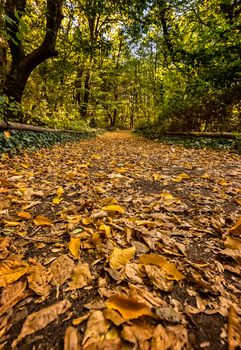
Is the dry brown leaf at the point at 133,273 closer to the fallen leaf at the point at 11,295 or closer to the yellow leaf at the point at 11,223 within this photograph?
the fallen leaf at the point at 11,295

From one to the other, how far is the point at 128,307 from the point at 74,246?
1.77 feet

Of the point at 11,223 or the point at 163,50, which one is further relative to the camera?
the point at 163,50

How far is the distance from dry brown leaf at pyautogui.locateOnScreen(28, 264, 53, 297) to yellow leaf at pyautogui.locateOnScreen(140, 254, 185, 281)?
0.50m

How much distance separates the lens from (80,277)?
3.34ft

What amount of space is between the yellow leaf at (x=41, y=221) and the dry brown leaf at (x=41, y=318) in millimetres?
748

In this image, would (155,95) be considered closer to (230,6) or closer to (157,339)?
(230,6)

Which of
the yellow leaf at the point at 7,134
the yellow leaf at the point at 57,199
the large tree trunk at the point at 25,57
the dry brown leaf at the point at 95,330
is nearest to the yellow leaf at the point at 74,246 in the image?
the dry brown leaf at the point at 95,330

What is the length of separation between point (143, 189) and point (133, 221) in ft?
2.80

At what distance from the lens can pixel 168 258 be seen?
1.17m

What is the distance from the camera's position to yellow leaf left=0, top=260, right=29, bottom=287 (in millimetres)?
985

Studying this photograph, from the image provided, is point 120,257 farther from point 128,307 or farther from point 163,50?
point 163,50

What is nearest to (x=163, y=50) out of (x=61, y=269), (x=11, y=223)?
(x=11, y=223)

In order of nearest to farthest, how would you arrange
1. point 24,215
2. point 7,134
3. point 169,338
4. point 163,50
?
point 169,338 < point 24,215 < point 7,134 < point 163,50

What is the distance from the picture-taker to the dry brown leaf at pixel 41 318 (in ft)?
2.51
